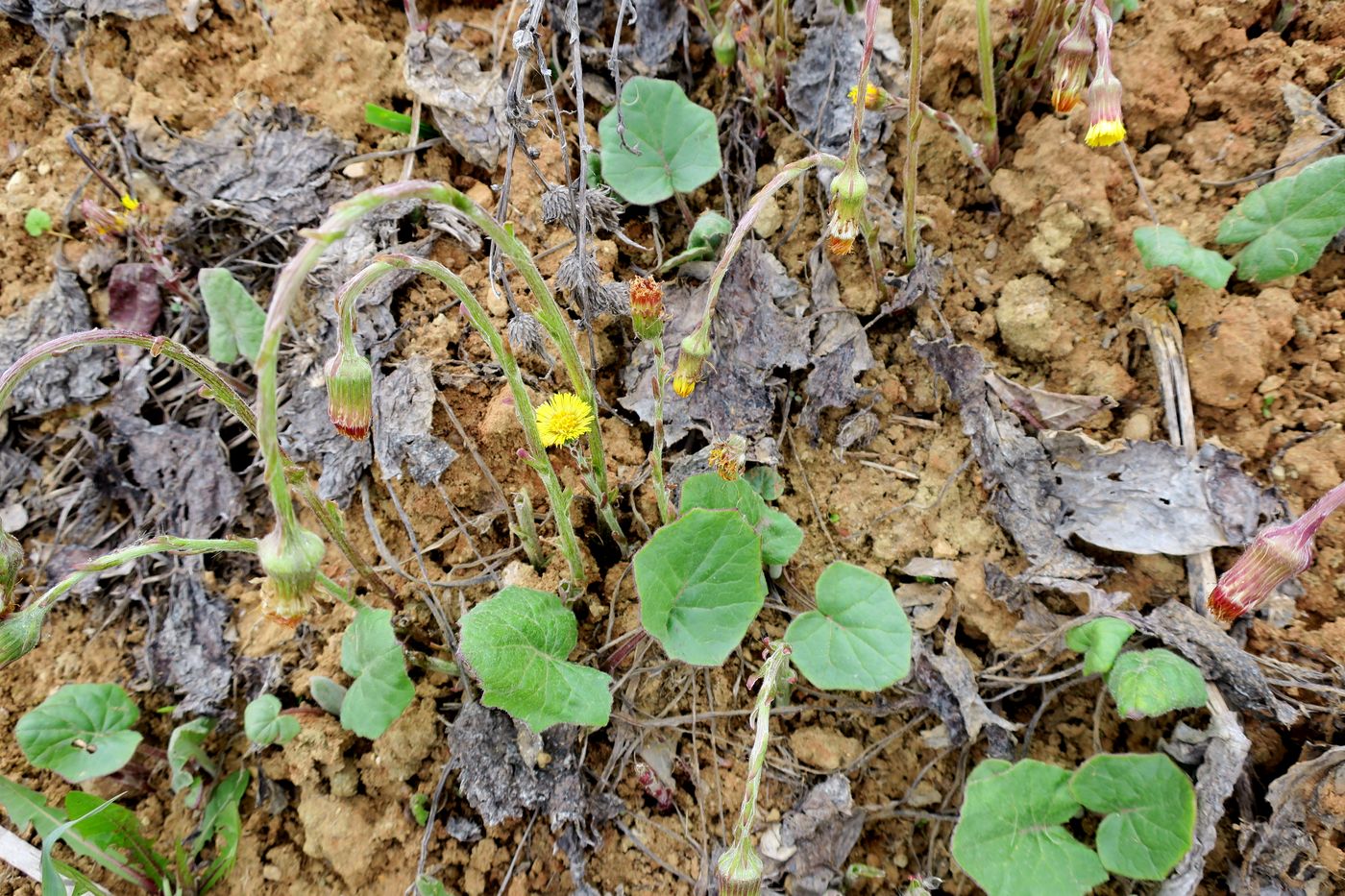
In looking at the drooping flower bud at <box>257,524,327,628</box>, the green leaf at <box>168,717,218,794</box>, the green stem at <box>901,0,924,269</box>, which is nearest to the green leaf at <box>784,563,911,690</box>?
the green stem at <box>901,0,924,269</box>

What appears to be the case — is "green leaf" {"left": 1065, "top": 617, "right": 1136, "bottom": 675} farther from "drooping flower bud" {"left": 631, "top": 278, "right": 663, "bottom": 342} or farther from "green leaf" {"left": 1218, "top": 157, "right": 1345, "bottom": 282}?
"drooping flower bud" {"left": 631, "top": 278, "right": 663, "bottom": 342}

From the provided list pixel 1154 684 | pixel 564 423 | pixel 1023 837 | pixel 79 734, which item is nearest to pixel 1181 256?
pixel 1154 684

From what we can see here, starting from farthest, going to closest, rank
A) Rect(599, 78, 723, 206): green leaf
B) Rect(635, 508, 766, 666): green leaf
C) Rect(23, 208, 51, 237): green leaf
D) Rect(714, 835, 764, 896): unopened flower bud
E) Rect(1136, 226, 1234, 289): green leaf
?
Rect(23, 208, 51, 237): green leaf, Rect(599, 78, 723, 206): green leaf, Rect(1136, 226, 1234, 289): green leaf, Rect(635, 508, 766, 666): green leaf, Rect(714, 835, 764, 896): unopened flower bud

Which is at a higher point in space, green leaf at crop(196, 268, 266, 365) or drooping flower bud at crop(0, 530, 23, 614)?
green leaf at crop(196, 268, 266, 365)

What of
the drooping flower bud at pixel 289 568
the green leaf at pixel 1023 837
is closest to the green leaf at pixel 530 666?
the drooping flower bud at pixel 289 568

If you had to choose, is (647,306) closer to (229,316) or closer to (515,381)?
(515,381)

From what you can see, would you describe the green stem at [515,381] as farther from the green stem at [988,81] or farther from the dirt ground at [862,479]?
the green stem at [988,81]

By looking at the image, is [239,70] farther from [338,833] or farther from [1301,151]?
[1301,151]
